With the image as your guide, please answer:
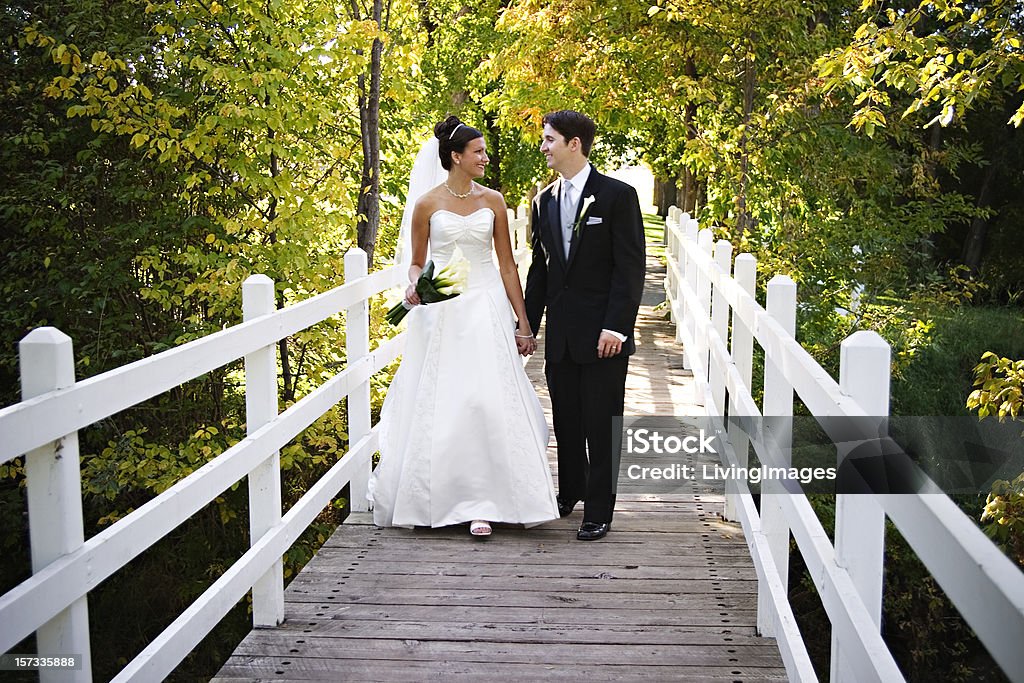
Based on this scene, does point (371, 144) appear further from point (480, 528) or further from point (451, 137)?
point (480, 528)

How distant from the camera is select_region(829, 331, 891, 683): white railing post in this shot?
274 cm

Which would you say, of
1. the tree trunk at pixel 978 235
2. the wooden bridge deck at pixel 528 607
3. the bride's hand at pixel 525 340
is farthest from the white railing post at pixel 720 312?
the tree trunk at pixel 978 235

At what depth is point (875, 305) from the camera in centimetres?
1203

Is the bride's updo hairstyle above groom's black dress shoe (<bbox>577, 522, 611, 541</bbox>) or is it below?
above

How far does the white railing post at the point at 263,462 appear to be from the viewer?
4.20 m

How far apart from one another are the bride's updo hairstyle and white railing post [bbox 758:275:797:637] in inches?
73.8

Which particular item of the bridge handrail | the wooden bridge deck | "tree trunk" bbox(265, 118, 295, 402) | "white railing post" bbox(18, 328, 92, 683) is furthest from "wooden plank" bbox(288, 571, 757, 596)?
"tree trunk" bbox(265, 118, 295, 402)

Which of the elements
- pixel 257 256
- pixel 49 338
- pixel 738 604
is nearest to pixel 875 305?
pixel 257 256

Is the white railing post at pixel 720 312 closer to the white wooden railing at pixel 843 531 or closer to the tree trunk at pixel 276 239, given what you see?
the white wooden railing at pixel 843 531

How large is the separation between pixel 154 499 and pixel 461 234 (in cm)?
268

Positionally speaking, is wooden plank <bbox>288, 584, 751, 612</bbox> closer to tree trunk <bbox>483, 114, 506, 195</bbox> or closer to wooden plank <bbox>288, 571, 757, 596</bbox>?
wooden plank <bbox>288, 571, 757, 596</bbox>

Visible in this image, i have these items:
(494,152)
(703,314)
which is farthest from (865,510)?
(494,152)

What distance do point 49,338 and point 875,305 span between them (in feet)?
34.7

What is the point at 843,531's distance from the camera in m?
2.91
